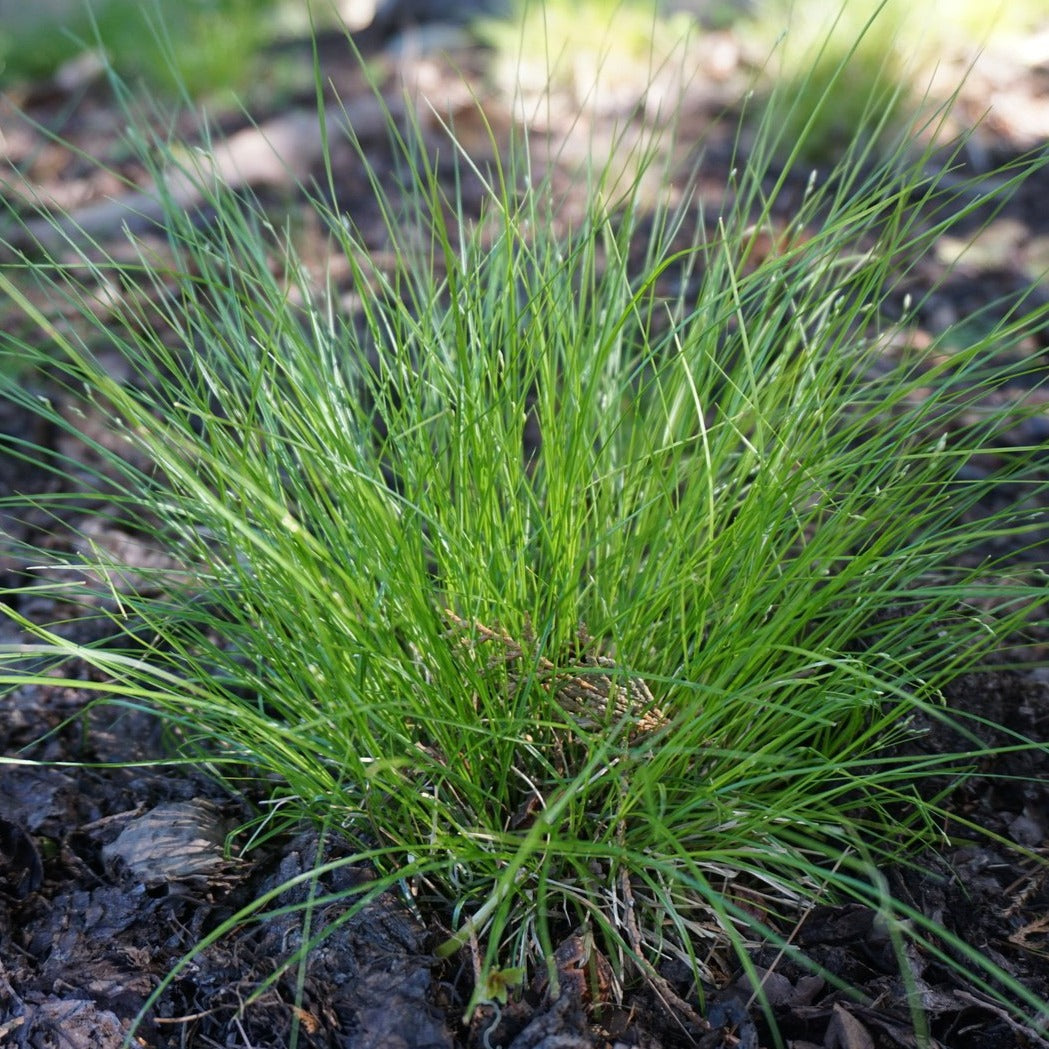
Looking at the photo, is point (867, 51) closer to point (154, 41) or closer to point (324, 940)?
point (154, 41)

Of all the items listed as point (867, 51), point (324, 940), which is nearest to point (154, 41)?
point (867, 51)

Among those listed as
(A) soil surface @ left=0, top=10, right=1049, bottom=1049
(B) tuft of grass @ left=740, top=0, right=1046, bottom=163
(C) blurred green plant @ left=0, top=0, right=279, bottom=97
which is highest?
(C) blurred green plant @ left=0, top=0, right=279, bottom=97

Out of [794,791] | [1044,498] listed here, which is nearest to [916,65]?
[1044,498]

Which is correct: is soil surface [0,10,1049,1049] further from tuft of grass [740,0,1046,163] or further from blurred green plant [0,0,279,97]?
blurred green plant [0,0,279,97]

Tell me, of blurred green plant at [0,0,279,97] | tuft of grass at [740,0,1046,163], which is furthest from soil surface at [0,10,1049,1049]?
blurred green plant at [0,0,279,97]

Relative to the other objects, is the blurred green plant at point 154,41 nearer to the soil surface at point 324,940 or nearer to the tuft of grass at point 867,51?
the tuft of grass at point 867,51

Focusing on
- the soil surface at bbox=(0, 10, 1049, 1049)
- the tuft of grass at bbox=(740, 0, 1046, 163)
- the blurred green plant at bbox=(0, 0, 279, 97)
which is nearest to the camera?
the soil surface at bbox=(0, 10, 1049, 1049)

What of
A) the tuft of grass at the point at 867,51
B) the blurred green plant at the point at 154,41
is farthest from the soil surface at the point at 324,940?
the blurred green plant at the point at 154,41

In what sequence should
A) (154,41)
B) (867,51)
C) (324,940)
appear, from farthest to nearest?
(154,41), (867,51), (324,940)

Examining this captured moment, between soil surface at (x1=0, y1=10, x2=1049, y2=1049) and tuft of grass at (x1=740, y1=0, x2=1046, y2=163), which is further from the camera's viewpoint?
tuft of grass at (x1=740, y1=0, x2=1046, y2=163)

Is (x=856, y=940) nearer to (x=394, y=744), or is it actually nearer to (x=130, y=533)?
(x=394, y=744)

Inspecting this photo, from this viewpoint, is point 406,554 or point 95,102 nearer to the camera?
point 406,554
